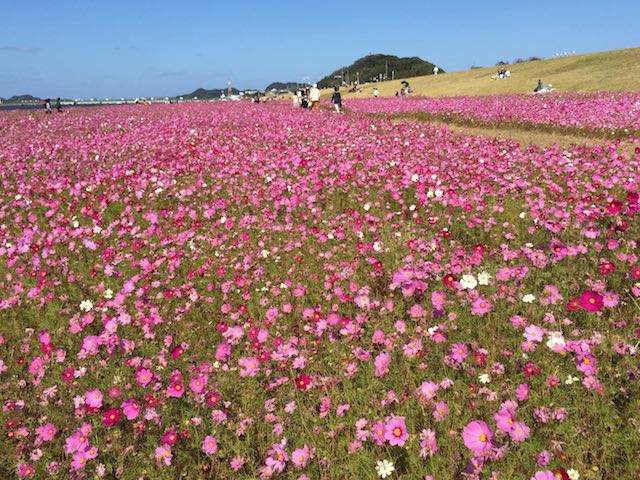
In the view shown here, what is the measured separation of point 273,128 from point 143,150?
5.76m

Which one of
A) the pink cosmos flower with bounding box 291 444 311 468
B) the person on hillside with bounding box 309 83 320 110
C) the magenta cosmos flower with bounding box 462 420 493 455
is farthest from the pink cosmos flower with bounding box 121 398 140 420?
the person on hillside with bounding box 309 83 320 110

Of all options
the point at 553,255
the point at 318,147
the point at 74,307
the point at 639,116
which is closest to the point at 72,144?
the point at 318,147

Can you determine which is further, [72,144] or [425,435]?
[72,144]

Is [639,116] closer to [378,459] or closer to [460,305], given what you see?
[460,305]

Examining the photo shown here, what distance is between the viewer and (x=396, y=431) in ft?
9.09

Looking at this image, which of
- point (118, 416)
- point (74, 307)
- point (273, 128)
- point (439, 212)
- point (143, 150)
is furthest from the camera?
point (273, 128)

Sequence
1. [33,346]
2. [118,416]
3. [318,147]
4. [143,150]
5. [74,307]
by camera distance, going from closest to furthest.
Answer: [118,416] → [33,346] → [74,307] → [318,147] → [143,150]

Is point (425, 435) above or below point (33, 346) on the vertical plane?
above

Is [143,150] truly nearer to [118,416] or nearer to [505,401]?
[118,416]

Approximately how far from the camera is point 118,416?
10.4ft

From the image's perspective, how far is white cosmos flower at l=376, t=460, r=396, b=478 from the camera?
2684 mm

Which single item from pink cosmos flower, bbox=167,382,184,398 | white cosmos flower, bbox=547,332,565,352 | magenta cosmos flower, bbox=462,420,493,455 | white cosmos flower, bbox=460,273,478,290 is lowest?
pink cosmos flower, bbox=167,382,184,398

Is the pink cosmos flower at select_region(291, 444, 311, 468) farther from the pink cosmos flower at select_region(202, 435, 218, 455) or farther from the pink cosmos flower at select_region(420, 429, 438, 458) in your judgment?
the pink cosmos flower at select_region(420, 429, 438, 458)

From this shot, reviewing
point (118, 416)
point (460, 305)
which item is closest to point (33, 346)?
point (118, 416)
